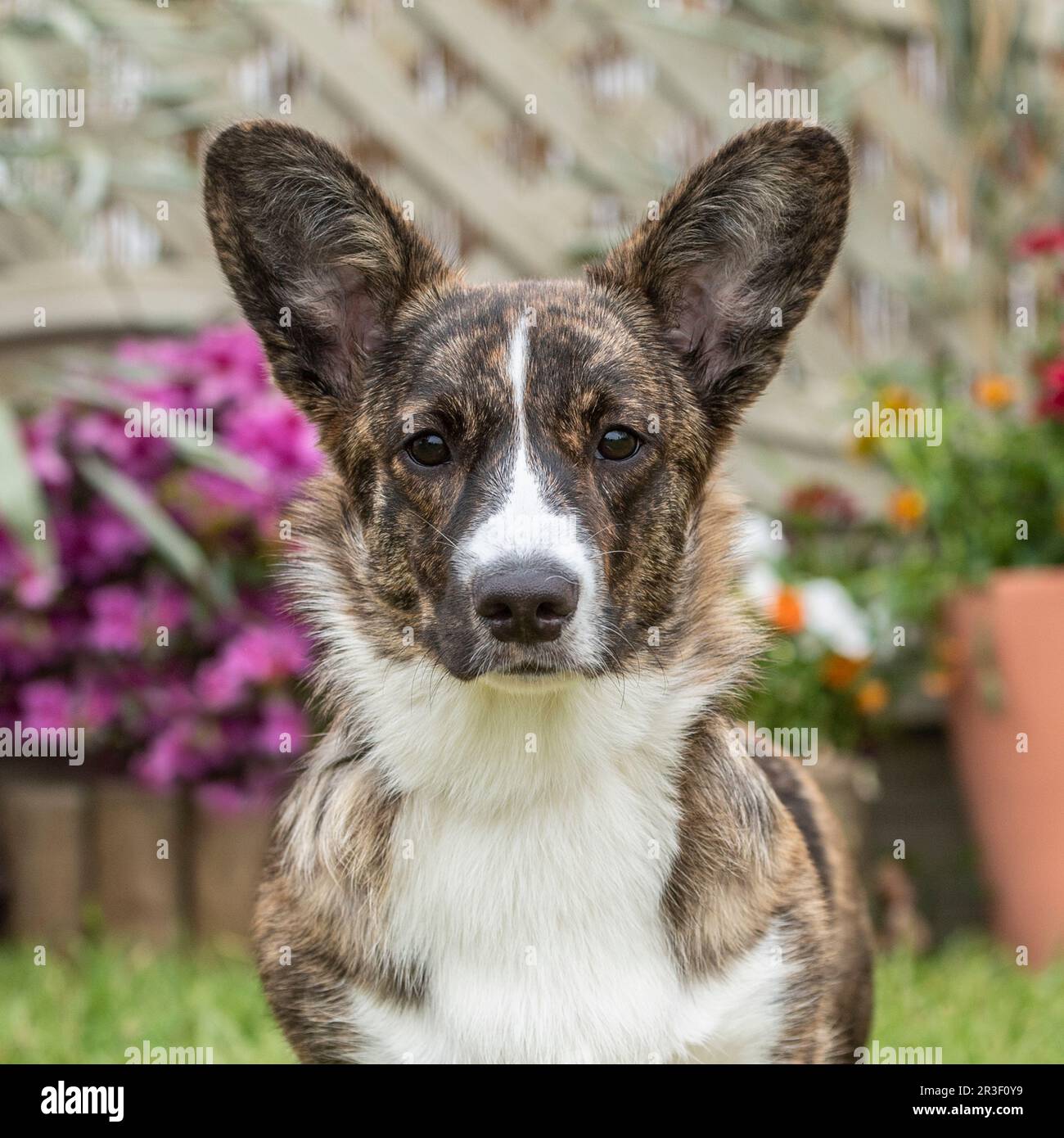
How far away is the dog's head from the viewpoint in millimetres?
2287

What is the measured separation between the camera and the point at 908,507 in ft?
14.9

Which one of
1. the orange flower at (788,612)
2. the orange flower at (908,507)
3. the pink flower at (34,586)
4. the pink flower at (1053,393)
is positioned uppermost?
the pink flower at (1053,393)

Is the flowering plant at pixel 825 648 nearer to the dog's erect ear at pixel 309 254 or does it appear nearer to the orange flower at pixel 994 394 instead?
the orange flower at pixel 994 394

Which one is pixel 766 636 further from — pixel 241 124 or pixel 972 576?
pixel 972 576

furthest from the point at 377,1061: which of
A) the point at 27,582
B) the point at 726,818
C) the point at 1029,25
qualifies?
the point at 1029,25

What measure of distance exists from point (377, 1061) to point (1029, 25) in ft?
15.2

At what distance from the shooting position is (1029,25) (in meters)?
5.47

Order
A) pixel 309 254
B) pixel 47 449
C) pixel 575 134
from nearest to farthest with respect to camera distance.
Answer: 1. pixel 309 254
2. pixel 47 449
3. pixel 575 134

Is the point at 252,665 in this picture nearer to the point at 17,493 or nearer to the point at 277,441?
the point at 277,441

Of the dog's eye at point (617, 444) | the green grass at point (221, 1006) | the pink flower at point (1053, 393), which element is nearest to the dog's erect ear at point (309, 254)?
the dog's eye at point (617, 444)

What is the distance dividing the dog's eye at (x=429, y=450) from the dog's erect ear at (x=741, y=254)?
50 cm

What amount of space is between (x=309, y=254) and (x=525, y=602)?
876 millimetres

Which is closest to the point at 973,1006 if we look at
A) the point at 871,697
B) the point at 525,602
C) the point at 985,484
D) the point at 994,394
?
the point at 871,697

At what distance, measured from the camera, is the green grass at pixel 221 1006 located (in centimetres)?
346
